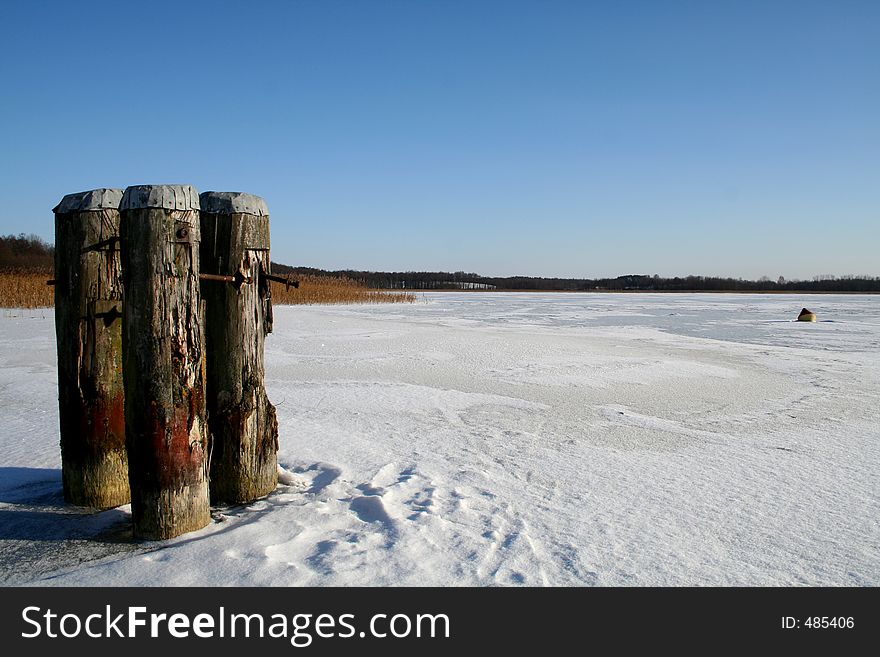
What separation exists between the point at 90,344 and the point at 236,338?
0.71 m

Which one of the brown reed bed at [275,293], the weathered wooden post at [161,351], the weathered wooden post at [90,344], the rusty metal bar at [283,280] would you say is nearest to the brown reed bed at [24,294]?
the brown reed bed at [275,293]

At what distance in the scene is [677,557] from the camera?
2.51 meters

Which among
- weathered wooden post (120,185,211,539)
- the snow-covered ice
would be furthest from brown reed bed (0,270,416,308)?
weathered wooden post (120,185,211,539)

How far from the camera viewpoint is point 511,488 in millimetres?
3357

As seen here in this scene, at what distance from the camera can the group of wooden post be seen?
8.21ft

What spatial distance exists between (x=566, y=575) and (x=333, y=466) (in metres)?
1.75

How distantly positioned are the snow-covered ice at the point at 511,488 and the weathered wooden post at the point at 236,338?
0.69ft

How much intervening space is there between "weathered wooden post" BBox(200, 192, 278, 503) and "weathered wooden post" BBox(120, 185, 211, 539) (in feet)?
0.84

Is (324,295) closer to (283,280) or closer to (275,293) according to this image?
(275,293)

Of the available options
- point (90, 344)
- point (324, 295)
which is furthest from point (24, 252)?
point (90, 344)

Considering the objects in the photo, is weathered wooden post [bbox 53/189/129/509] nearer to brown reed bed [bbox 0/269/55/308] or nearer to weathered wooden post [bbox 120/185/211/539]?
weathered wooden post [bbox 120/185/211/539]

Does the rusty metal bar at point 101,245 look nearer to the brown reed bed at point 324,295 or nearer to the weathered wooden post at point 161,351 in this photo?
the weathered wooden post at point 161,351
